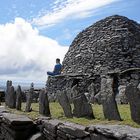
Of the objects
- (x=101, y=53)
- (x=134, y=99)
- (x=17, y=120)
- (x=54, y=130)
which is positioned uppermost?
(x=101, y=53)

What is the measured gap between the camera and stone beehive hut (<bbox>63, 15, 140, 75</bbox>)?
26.7m

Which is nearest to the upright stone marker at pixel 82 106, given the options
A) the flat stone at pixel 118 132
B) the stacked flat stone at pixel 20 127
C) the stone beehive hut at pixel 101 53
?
the stacked flat stone at pixel 20 127

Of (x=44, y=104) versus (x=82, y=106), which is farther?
(x=44, y=104)

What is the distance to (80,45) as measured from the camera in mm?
29859

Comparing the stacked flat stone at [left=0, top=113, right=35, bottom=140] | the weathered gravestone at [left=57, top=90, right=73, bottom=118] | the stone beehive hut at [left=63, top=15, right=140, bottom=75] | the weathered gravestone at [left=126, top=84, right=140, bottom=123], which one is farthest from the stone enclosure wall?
the stone beehive hut at [left=63, top=15, right=140, bottom=75]

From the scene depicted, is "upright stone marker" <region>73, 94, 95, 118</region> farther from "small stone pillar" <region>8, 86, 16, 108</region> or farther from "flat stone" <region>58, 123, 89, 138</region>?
"small stone pillar" <region>8, 86, 16, 108</region>

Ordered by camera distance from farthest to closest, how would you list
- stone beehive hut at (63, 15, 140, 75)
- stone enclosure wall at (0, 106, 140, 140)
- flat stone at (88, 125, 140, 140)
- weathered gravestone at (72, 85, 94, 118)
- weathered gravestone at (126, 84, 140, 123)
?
stone beehive hut at (63, 15, 140, 75), weathered gravestone at (72, 85, 94, 118), weathered gravestone at (126, 84, 140, 123), stone enclosure wall at (0, 106, 140, 140), flat stone at (88, 125, 140, 140)

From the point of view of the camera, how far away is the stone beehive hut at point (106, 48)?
2666cm

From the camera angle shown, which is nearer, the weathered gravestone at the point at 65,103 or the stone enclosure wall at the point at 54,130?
the stone enclosure wall at the point at 54,130

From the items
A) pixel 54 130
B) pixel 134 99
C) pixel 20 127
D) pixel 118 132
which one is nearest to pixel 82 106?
pixel 54 130

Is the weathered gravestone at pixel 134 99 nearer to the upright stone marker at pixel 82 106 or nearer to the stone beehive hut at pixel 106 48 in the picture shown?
the upright stone marker at pixel 82 106

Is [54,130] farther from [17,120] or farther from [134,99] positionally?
[134,99]

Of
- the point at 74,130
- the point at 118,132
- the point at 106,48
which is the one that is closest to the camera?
the point at 118,132

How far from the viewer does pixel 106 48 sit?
2769cm
